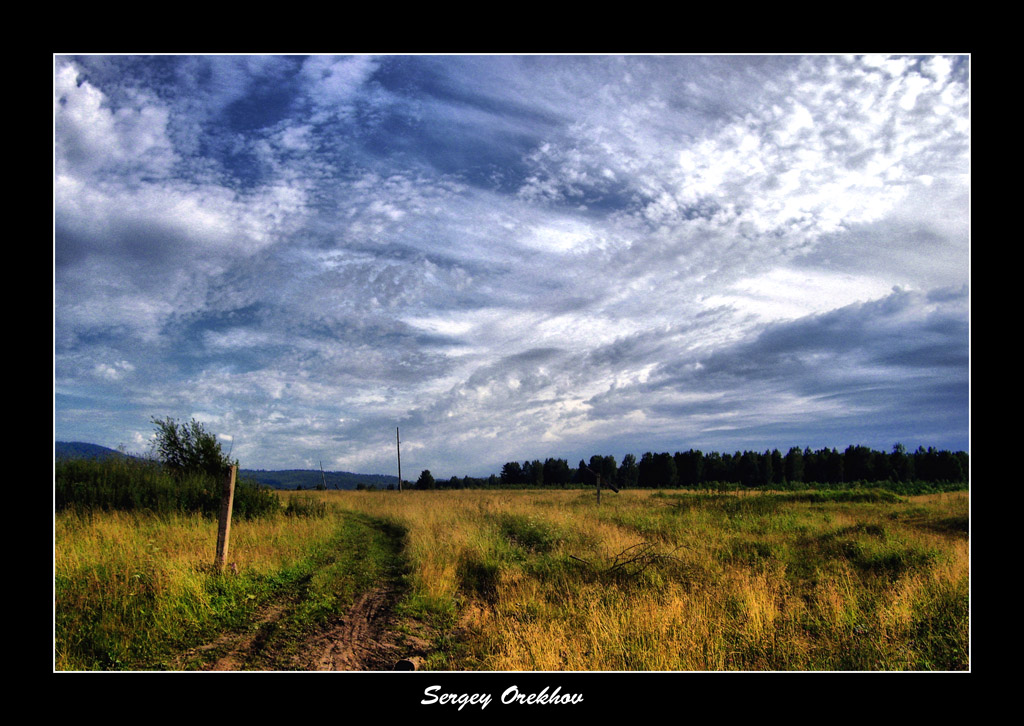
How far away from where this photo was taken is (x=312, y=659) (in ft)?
19.3

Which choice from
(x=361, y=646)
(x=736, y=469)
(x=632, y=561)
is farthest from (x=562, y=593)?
(x=736, y=469)

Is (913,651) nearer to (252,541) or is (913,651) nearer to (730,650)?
(730,650)

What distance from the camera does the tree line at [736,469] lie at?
55.6 meters

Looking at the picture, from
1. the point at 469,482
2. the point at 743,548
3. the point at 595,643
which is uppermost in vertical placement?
the point at 595,643

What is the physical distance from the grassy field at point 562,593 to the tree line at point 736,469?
146ft

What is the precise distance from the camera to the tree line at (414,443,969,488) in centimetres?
5561

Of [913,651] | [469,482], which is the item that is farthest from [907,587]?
[469,482]

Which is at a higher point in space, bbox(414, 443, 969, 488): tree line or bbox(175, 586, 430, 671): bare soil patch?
bbox(175, 586, 430, 671): bare soil patch

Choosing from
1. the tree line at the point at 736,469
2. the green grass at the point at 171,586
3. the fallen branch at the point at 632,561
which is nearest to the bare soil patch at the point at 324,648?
the green grass at the point at 171,586

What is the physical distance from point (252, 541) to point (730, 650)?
34.4ft

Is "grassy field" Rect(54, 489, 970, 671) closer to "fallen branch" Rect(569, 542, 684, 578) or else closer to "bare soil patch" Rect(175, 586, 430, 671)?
"fallen branch" Rect(569, 542, 684, 578)

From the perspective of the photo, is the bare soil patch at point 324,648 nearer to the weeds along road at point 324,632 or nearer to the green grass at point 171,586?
the weeds along road at point 324,632

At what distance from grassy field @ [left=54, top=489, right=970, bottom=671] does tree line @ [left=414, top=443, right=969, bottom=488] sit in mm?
44477

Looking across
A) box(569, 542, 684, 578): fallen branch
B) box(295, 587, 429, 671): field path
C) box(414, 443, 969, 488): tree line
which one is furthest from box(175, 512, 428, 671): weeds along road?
box(414, 443, 969, 488): tree line
